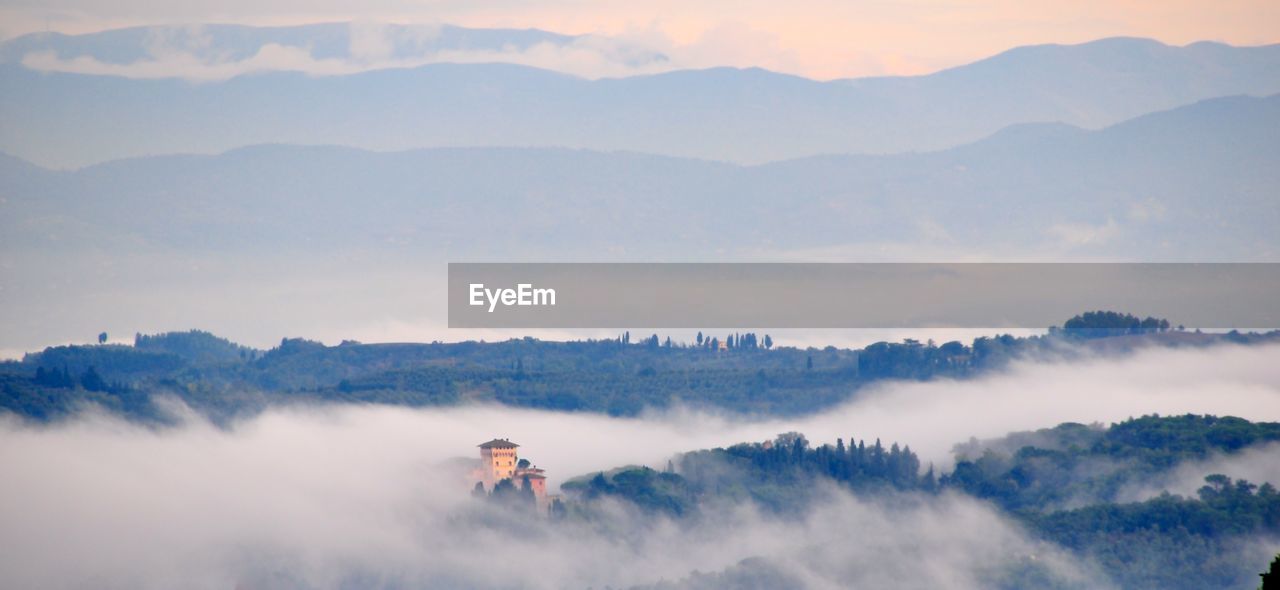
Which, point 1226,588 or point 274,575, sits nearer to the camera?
point 1226,588

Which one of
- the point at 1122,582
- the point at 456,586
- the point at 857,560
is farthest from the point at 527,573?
the point at 1122,582

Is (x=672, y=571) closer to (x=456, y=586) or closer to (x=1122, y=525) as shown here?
(x=456, y=586)

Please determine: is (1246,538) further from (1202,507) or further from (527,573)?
(527,573)

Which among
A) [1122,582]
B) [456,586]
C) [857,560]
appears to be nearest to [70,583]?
[456,586]

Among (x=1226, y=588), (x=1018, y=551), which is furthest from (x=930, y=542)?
(x=1226, y=588)

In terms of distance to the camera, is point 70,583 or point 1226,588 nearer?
point 1226,588

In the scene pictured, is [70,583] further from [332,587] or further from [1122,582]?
[1122,582]
